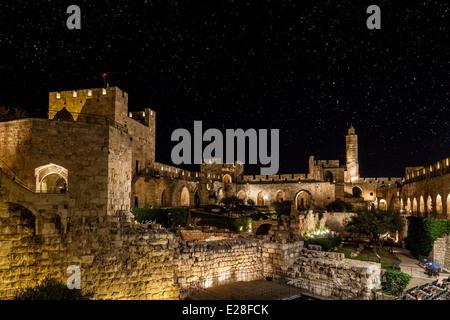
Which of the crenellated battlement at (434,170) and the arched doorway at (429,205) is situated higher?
the crenellated battlement at (434,170)

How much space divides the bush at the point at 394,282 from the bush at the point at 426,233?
292 inches

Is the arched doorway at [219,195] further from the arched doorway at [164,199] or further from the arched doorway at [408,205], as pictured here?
the arched doorway at [408,205]

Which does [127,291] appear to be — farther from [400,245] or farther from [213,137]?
[213,137]

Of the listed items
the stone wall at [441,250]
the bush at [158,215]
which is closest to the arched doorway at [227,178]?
the bush at [158,215]

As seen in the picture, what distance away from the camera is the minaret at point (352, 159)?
43.4 meters

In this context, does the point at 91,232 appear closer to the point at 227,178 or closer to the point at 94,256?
the point at 94,256

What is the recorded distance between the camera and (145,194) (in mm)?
22703

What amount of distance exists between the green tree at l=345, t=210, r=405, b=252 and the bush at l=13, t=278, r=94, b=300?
1781cm

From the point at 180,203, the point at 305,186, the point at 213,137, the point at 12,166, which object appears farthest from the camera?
the point at 305,186
